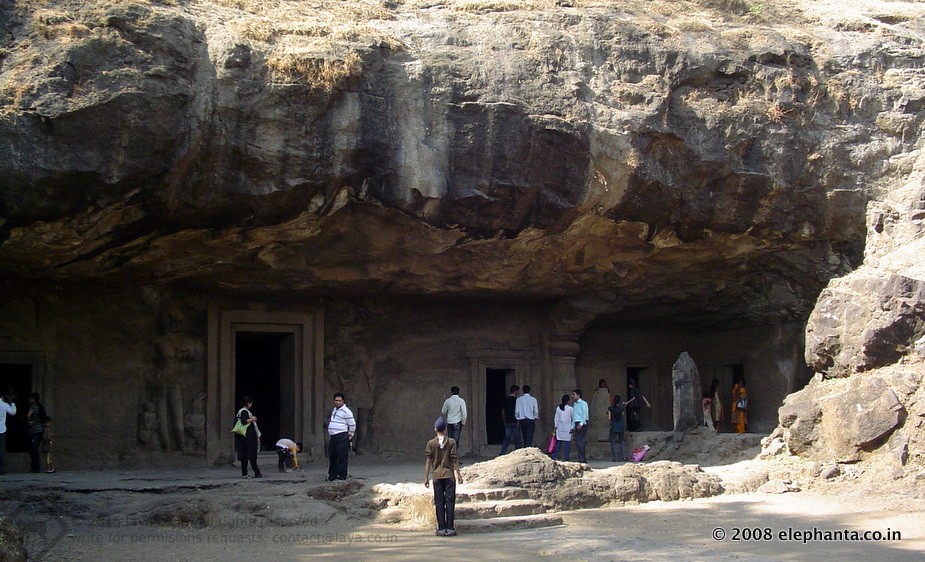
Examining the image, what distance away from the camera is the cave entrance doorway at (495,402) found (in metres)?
17.8

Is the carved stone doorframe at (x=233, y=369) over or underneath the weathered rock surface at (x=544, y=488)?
over

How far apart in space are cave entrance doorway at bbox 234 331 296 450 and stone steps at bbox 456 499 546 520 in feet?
21.9

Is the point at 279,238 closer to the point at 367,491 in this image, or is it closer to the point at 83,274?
the point at 83,274

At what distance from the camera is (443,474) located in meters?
8.62

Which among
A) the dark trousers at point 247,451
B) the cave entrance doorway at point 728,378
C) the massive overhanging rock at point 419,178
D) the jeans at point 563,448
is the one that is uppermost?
the massive overhanging rock at point 419,178

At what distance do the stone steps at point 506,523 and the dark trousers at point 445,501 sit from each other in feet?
0.90

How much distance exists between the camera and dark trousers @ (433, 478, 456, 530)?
28.6 ft

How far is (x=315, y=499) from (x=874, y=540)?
209 inches

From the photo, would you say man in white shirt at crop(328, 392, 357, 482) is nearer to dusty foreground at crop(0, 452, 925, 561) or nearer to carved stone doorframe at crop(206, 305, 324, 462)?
dusty foreground at crop(0, 452, 925, 561)

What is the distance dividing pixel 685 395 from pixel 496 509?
583 centimetres

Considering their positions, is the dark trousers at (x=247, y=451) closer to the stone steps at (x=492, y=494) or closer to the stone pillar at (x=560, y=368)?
the stone steps at (x=492, y=494)

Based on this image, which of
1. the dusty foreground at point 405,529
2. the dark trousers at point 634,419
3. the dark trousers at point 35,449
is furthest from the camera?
the dark trousers at point 634,419

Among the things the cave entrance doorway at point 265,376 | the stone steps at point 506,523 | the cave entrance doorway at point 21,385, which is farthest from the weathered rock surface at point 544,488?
the cave entrance doorway at point 265,376

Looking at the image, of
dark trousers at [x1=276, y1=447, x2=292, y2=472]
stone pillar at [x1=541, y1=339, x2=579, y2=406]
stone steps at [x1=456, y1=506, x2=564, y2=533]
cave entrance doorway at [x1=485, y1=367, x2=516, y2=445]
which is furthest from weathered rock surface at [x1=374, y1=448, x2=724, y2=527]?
cave entrance doorway at [x1=485, y1=367, x2=516, y2=445]
